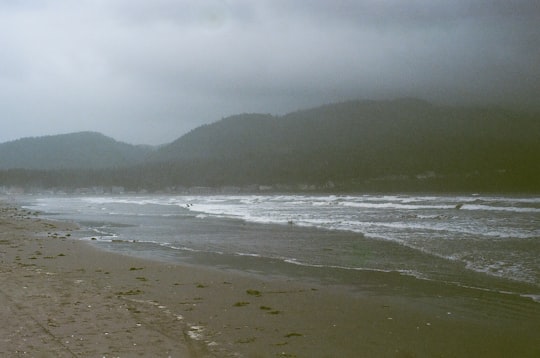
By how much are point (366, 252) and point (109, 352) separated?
12418 mm

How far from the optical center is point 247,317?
8977mm

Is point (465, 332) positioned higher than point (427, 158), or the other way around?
point (427, 158)

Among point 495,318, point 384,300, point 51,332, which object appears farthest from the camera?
point 384,300

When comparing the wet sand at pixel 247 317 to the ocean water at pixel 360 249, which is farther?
the ocean water at pixel 360 249

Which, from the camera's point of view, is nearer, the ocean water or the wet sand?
the wet sand

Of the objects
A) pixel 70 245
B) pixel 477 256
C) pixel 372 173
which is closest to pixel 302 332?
pixel 477 256

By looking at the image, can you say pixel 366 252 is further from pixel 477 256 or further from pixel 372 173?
pixel 372 173

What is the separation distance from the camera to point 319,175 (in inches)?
6993

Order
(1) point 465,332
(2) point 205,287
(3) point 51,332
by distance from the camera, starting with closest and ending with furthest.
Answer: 1. (3) point 51,332
2. (1) point 465,332
3. (2) point 205,287

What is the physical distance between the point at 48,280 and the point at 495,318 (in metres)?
9.52

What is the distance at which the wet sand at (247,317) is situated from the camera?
7062 millimetres

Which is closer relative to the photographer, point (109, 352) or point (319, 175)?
point (109, 352)

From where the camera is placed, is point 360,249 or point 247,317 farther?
point 360,249

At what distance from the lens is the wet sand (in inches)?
278
